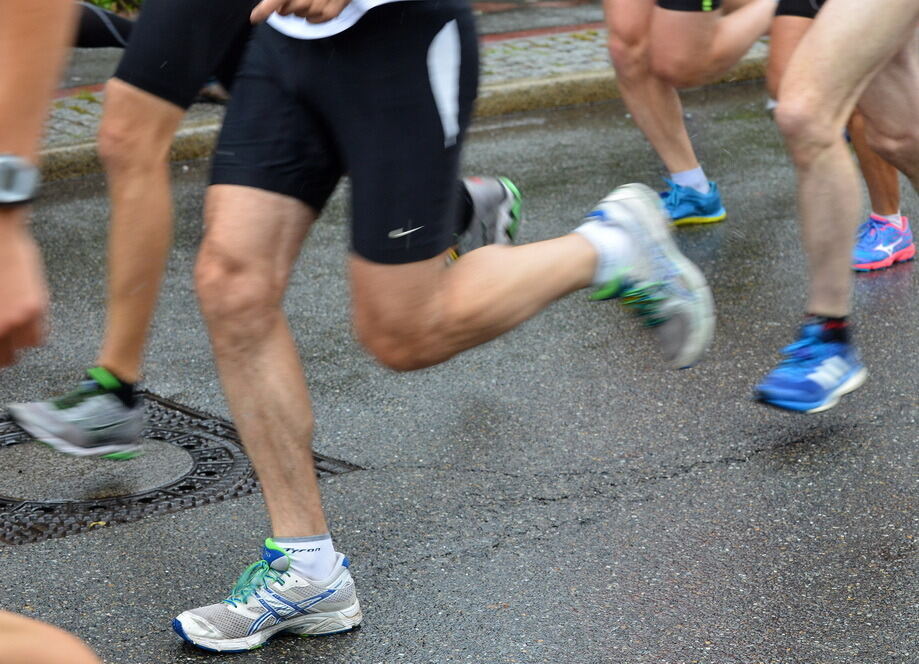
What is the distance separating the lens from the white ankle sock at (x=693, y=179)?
619 centimetres

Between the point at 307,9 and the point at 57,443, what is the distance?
146 centimetres

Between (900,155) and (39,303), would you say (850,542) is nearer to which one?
(900,155)

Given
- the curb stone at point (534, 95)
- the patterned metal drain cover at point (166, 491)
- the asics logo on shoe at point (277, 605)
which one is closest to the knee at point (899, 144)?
the patterned metal drain cover at point (166, 491)

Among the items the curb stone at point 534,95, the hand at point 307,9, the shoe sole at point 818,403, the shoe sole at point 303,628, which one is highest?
the hand at point 307,9

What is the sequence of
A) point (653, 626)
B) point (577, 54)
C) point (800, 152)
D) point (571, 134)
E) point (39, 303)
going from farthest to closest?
point (577, 54)
point (571, 134)
point (800, 152)
point (653, 626)
point (39, 303)

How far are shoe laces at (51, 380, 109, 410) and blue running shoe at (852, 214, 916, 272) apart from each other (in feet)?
10.1

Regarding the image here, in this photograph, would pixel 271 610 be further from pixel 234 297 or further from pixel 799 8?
pixel 799 8

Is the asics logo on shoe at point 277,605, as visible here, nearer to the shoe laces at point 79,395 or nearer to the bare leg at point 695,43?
the shoe laces at point 79,395

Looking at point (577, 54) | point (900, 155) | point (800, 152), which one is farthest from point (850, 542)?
point (577, 54)

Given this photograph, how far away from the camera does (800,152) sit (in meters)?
3.98

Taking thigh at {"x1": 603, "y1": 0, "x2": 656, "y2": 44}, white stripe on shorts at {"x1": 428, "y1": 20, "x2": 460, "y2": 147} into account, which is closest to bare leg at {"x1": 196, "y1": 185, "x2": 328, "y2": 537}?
white stripe on shorts at {"x1": 428, "y1": 20, "x2": 460, "y2": 147}

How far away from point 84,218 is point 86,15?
102 centimetres

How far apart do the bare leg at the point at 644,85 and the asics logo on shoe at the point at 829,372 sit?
2219 millimetres

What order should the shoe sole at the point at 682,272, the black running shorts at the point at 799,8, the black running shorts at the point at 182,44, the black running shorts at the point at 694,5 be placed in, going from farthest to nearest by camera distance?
the black running shorts at the point at 694,5 < the black running shorts at the point at 799,8 < the black running shorts at the point at 182,44 < the shoe sole at the point at 682,272
